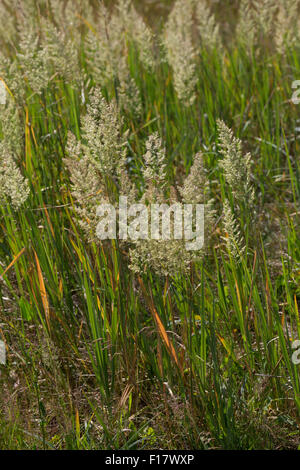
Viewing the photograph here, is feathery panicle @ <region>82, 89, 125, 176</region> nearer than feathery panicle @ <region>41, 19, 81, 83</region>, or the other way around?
feathery panicle @ <region>82, 89, 125, 176</region>

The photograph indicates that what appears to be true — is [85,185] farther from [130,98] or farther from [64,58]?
[130,98]

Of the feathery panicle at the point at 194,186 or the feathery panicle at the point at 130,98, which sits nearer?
the feathery panicle at the point at 194,186

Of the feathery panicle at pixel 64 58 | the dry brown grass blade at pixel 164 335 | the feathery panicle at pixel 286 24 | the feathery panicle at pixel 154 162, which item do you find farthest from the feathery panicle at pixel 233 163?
the feathery panicle at pixel 286 24

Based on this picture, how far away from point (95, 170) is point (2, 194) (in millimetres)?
409

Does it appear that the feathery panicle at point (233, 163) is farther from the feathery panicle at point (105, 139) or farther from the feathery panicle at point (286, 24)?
the feathery panicle at point (286, 24)

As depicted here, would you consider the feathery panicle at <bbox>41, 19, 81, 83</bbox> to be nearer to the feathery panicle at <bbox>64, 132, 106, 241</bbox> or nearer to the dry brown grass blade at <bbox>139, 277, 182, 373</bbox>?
the feathery panicle at <bbox>64, 132, 106, 241</bbox>

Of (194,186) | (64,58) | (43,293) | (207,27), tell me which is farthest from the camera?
(207,27)

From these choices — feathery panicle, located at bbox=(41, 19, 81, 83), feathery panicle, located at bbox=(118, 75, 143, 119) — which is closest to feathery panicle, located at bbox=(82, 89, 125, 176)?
feathery panicle, located at bbox=(41, 19, 81, 83)

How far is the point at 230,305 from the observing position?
253 centimetres

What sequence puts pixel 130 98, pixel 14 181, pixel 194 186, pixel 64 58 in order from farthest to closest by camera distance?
pixel 130 98 < pixel 64 58 < pixel 14 181 < pixel 194 186

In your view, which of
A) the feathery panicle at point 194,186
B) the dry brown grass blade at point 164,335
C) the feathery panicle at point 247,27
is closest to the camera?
the feathery panicle at point 194,186

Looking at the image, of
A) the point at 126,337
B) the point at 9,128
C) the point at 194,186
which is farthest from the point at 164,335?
the point at 9,128

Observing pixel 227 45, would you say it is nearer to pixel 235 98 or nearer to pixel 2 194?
pixel 235 98

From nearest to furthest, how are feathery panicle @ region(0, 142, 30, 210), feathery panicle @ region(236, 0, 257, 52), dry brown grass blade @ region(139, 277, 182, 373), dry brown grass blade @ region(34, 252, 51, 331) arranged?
dry brown grass blade @ region(139, 277, 182, 373)
feathery panicle @ region(0, 142, 30, 210)
dry brown grass blade @ region(34, 252, 51, 331)
feathery panicle @ region(236, 0, 257, 52)
